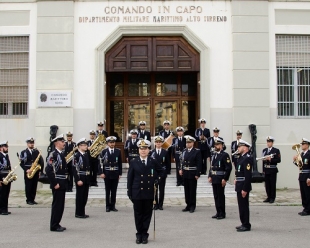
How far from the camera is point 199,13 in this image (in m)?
16.9

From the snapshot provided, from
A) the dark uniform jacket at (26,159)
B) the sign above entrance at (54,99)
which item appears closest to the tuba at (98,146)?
the dark uniform jacket at (26,159)

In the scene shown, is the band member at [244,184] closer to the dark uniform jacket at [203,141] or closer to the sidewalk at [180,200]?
the sidewalk at [180,200]

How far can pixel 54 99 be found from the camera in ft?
54.2

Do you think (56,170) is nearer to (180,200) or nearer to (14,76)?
(180,200)

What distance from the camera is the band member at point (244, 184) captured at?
9.41 meters

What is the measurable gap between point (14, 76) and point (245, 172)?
1100 centimetres

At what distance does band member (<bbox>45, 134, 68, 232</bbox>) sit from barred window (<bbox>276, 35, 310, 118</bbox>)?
10.0 metres

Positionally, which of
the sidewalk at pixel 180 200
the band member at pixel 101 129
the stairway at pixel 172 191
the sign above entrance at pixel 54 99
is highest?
the sign above entrance at pixel 54 99

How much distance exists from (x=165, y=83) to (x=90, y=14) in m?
4.09

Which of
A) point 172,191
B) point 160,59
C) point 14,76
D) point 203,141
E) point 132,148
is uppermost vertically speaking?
point 160,59

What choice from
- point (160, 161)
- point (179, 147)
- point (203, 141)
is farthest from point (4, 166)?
point (203, 141)

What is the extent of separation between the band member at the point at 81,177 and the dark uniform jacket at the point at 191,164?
2800mm

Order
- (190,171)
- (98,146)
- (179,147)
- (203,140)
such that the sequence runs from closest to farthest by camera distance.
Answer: (190,171) < (98,146) < (179,147) < (203,140)

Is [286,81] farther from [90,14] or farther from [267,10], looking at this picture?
[90,14]
